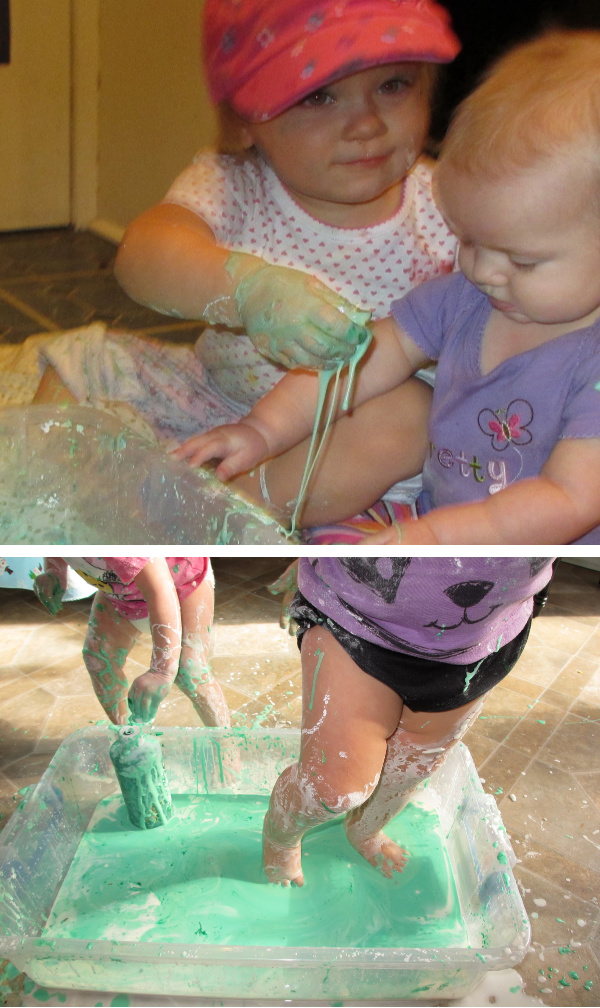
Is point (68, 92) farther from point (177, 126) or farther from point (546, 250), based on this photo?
point (546, 250)

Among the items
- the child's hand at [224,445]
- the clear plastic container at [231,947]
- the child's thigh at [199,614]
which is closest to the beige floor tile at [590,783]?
the clear plastic container at [231,947]

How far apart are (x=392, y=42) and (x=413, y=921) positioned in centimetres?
88

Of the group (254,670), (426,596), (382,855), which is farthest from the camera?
(382,855)

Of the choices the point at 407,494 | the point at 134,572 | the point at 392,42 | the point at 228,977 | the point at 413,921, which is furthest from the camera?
the point at 413,921

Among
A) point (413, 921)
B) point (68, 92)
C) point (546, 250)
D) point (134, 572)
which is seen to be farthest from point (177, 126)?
point (413, 921)

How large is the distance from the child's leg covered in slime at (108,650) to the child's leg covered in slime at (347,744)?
185mm

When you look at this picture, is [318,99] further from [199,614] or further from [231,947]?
[231,947]

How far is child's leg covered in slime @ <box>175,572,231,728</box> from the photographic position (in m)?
0.74

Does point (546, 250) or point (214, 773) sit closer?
point (546, 250)

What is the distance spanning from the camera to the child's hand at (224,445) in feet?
1.29

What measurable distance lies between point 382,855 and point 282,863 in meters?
0.13

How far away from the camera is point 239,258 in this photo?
340 millimetres

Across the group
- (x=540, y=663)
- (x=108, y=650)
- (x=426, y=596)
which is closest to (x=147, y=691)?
(x=108, y=650)

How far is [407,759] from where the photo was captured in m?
0.75
